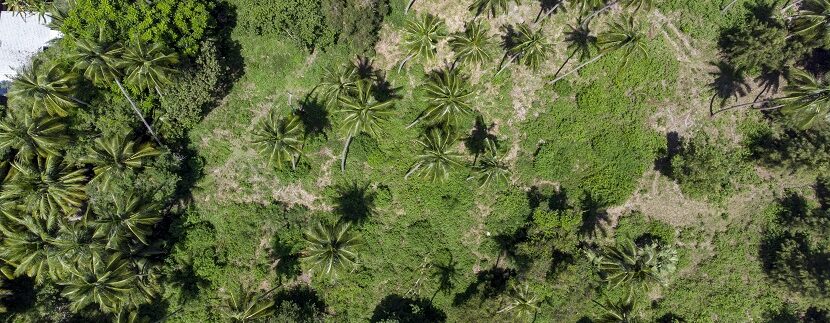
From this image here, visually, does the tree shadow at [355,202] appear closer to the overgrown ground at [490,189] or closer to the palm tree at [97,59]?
the overgrown ground at [490,189]

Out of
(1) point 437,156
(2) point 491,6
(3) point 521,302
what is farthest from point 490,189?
(2) point 491,6

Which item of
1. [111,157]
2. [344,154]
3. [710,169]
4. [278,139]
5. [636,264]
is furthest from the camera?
[344,154]

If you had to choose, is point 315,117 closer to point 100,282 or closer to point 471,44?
point 471,44

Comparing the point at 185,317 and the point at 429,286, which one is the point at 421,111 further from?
the point at 185,317

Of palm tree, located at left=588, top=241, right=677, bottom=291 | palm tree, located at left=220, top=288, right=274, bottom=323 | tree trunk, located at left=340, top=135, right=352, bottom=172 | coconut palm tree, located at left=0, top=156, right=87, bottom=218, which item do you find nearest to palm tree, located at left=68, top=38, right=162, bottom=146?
coconut palm tree, located at left=0, top=156, right=87, bottom=218

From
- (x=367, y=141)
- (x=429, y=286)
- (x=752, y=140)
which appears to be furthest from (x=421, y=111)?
(x=752, y=140)

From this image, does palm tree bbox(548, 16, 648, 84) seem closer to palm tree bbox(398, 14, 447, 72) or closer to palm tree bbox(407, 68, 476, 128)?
palm tree bbox(407, 68, 476, 128)
